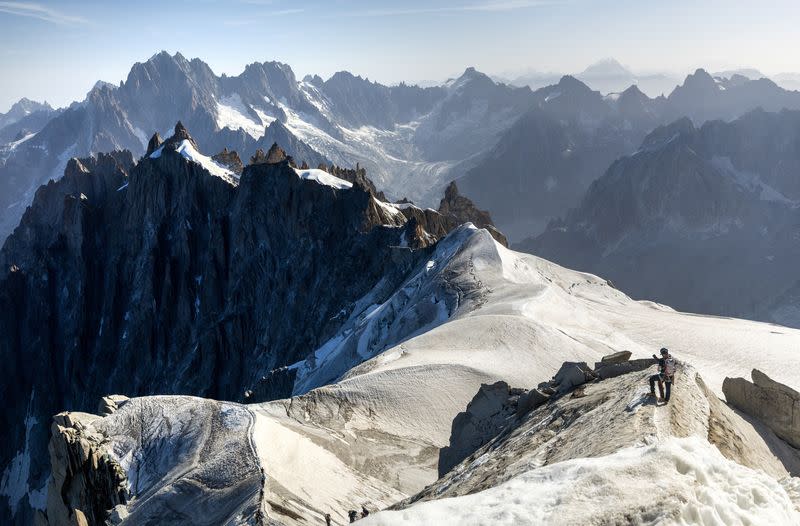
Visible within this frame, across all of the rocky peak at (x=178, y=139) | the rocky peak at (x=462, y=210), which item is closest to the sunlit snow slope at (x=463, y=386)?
the rocky peak at (x=462, y=210)

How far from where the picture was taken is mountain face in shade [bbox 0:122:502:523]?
88938 mm

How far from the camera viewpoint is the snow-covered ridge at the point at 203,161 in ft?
381

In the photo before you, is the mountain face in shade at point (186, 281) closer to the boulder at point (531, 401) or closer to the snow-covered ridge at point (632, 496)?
the boulder at point (531, 401)

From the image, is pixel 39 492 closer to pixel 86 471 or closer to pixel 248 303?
pixel 248 303

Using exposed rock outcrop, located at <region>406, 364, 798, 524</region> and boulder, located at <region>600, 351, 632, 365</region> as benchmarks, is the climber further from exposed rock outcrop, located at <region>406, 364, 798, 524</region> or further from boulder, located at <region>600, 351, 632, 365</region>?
boulder, located at <region>600, 351, 632, 365</region>

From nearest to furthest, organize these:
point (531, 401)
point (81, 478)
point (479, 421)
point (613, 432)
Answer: point (613, 432) < point (531, 401) < point (479, 421) < point (81, 478)

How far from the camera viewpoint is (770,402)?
78.6ft

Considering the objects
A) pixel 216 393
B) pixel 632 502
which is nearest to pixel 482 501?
pixel 632 502

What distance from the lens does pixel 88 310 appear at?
407ft

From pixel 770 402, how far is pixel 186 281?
102 m

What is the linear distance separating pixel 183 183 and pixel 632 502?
11126cm

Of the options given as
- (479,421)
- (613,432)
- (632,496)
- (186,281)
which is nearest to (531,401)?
(479,421)

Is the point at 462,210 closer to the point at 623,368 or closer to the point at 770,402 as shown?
the point at 623,368

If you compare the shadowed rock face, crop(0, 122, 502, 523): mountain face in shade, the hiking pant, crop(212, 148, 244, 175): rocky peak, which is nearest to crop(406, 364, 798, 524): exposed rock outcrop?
the hiking pant
